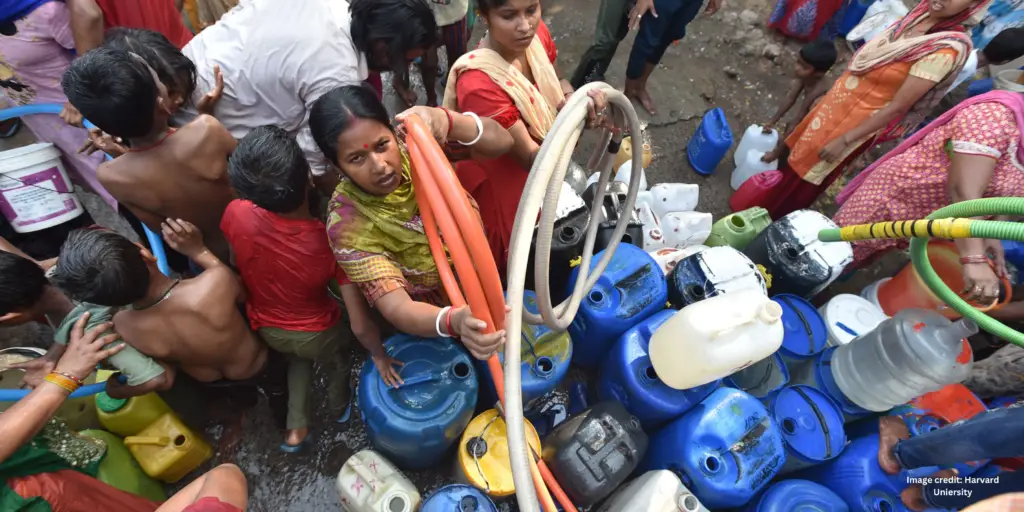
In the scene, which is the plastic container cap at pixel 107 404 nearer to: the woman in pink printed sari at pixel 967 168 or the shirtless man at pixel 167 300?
the shirtless man at pixel 167 300

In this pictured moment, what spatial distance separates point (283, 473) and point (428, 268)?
4.64 ft

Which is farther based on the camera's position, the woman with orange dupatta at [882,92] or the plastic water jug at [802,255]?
the plastic water jug at [802,255]

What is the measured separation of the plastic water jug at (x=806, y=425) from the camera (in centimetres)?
194

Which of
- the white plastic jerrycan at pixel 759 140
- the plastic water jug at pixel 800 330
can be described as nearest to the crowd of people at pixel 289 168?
the plastic water jug at pixel 800 330

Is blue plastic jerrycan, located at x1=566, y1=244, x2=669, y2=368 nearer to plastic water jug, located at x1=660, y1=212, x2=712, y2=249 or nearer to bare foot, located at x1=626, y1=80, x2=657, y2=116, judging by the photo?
plastic water jug, located at x1=660, y1=212, x2=712, y2=249

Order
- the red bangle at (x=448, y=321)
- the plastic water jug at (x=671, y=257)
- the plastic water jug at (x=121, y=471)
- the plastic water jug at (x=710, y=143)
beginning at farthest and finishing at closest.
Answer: the plastic water jug at (x=710, y=143), the plastic water jug at (x=671, y=257), the plastic water jug at (x=121, y=471), the red bangle at (x=448, y=321)

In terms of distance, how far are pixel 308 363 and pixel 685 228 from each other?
2.23 meters

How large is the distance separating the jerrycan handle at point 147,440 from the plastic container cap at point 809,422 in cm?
265

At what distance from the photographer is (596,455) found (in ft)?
5.81

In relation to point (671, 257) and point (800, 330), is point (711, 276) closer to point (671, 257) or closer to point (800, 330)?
point (671, 257)

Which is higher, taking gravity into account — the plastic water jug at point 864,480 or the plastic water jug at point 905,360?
the plastic water jug at point 905,360

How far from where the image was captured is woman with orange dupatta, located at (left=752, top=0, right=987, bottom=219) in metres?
2.33

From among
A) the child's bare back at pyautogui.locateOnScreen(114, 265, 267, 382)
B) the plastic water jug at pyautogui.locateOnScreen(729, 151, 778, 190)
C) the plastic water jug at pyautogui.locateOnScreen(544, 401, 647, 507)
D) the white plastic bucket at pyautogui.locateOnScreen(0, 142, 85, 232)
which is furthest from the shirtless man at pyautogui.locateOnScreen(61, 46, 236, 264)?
the plastic water jug at pyautogui.locateOnScreen(729, 151, 778, 190)

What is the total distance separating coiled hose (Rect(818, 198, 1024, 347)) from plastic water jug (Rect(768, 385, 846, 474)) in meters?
0.63
